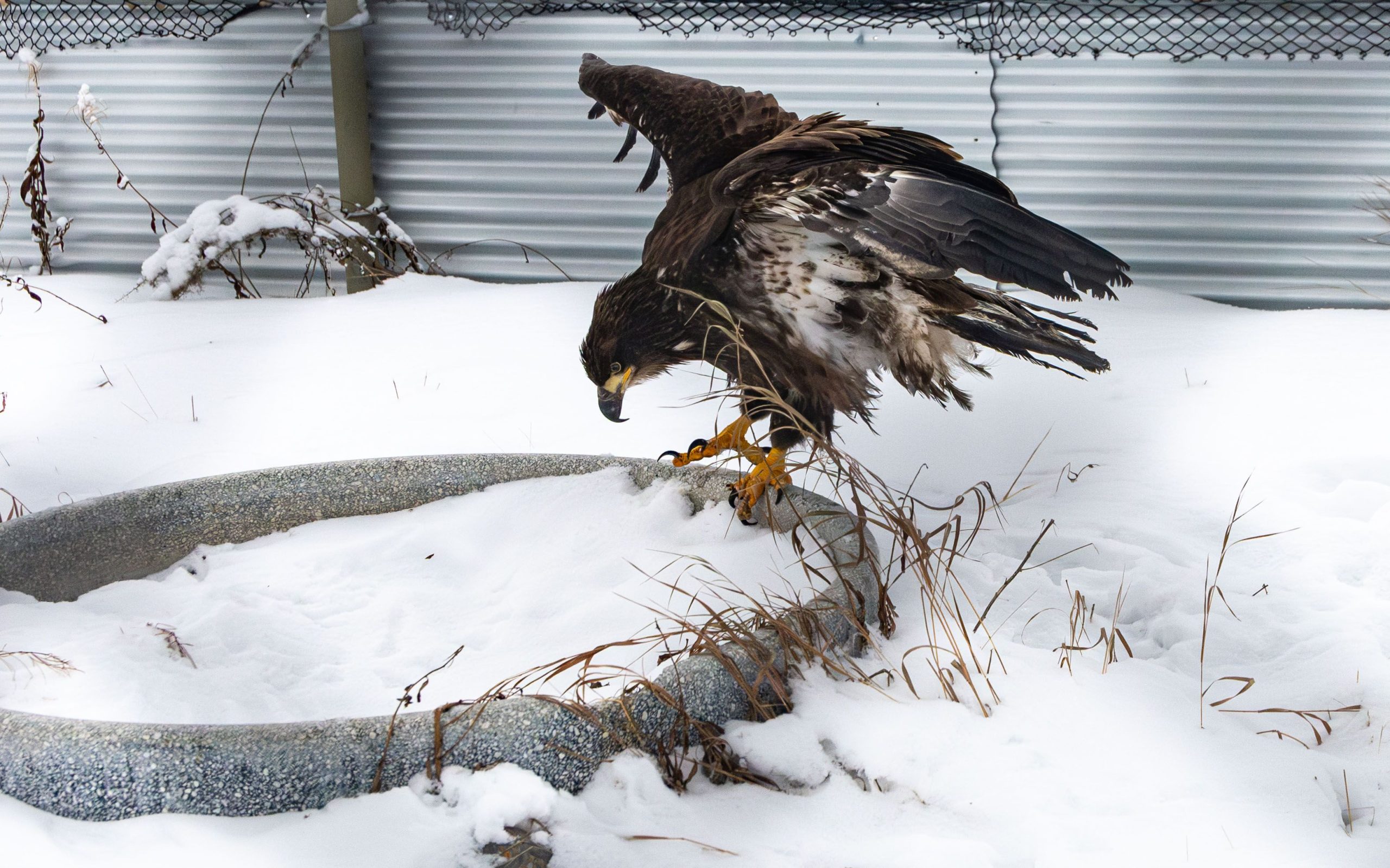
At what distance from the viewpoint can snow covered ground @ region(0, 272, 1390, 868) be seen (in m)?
1.19

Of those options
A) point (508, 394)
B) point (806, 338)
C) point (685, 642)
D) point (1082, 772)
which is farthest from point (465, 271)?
point (1082, 772)

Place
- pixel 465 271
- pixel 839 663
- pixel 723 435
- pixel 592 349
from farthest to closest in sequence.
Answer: pixel 465 271
pixel 723 435
pixel 592 349
pixel 839 663

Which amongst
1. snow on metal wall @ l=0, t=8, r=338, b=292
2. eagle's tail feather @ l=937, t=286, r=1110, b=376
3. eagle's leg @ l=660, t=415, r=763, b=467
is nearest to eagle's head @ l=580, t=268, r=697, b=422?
eagle's leg @ l=660, t=415, r=763, b=467

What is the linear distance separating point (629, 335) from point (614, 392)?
0.12m

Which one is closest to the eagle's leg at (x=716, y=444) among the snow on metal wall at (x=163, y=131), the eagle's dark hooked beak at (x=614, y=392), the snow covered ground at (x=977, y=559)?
the eagle's dark hooked beak at (x=614, y=392)

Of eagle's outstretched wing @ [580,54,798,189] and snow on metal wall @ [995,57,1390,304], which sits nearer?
eagle's outstretched wing @ [580,54,798,189]

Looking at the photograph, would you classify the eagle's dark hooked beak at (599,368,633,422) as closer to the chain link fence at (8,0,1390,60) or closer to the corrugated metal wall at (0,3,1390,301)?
the corrugated metal wall at (0,3,1390,301)

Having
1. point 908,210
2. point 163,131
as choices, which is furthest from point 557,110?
point 908,210

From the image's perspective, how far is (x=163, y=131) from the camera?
4.92m

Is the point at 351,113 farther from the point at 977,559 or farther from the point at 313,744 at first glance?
the point at 313,744

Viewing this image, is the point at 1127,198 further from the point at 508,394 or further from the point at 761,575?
the point at 761,575

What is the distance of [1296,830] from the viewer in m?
1.22

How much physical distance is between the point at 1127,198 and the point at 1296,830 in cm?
358

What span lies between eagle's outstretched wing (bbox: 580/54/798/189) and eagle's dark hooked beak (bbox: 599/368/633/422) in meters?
0.47
